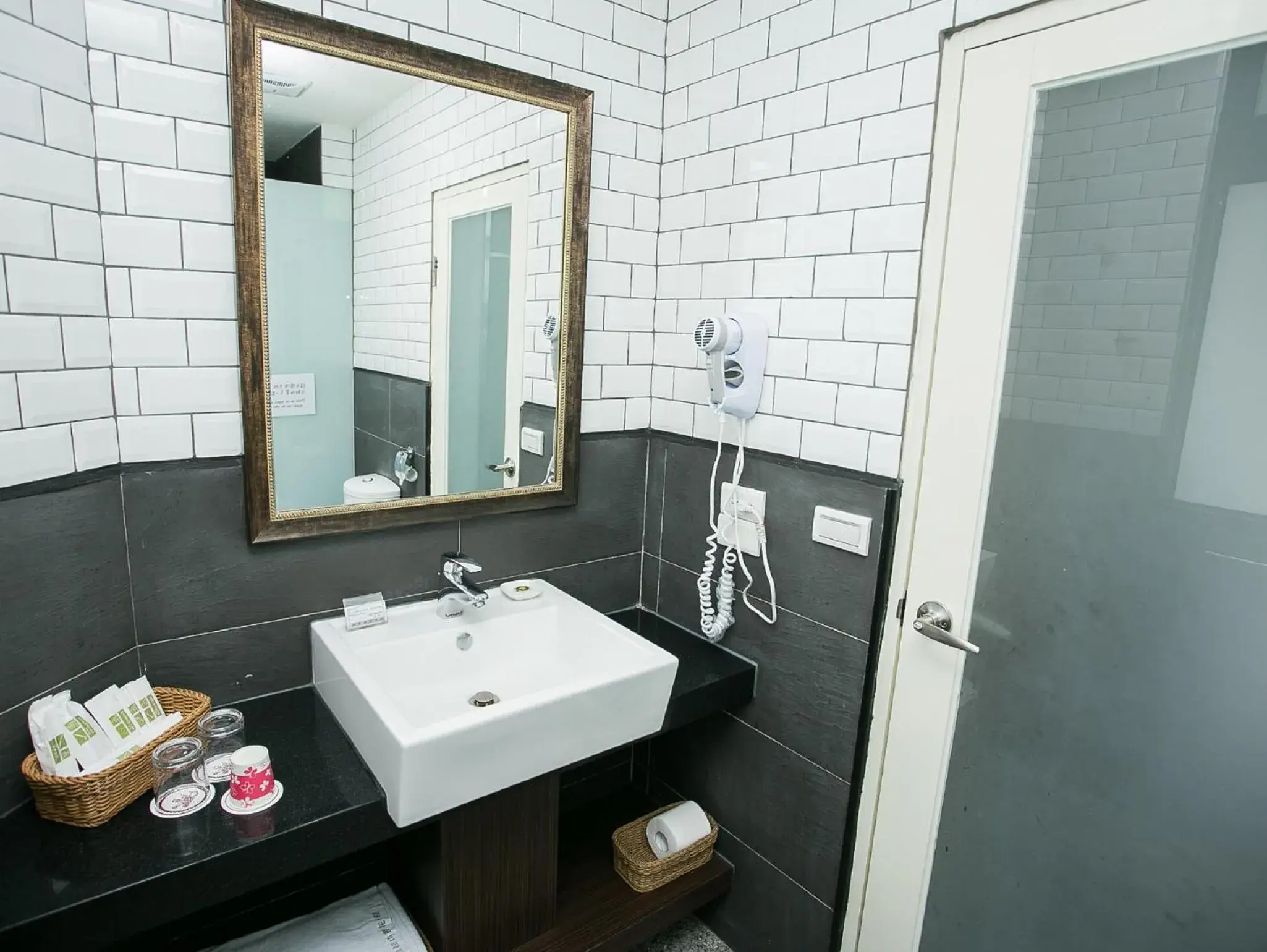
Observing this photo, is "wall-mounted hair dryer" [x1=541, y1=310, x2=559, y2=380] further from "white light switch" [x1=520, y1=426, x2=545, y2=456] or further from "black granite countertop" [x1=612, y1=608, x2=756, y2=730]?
"black granite countertop" [x1=612, y1=608, x2=756, y2=730]

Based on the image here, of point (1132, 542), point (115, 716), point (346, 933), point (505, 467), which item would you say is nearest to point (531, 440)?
point (505, 467)

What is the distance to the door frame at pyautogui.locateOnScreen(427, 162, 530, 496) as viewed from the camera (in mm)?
1685

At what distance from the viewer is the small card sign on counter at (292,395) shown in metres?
1.49

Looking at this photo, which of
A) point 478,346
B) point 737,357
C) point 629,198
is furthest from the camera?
point 629,198

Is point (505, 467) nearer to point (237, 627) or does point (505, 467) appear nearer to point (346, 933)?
point (237, 627)

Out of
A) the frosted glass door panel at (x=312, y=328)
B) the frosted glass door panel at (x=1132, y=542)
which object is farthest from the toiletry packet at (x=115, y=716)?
the frosted glass door panel at (x=1132, y=542)

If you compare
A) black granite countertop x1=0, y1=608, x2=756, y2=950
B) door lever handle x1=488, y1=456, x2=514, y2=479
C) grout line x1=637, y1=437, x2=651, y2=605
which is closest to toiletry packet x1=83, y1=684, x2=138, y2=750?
black granite countertop x1=0, y1=608, x2=756, y2=950

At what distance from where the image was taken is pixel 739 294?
177 cm

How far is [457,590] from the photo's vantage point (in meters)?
1.70

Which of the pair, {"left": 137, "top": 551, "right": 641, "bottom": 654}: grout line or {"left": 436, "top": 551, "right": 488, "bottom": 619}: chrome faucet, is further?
{"left": 436, "top": 551, "right": 488, "bottom": 619}: chrome faucet

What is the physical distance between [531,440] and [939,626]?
104cm

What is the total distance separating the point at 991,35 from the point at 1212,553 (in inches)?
36.9

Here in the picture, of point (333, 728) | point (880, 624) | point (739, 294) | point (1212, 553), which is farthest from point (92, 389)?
point (1212, 553)

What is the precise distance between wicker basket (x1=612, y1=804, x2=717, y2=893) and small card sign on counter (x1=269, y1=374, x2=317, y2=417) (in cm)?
130
